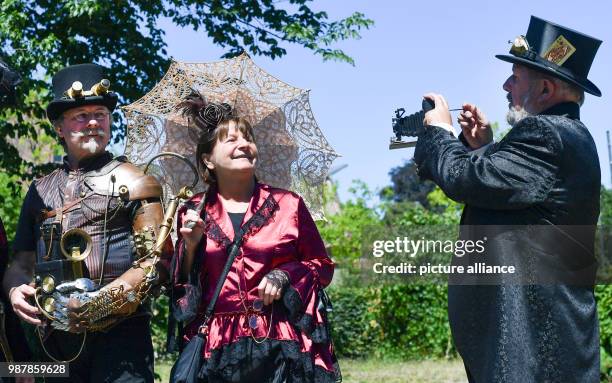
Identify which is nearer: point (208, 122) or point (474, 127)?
point (474, 127)

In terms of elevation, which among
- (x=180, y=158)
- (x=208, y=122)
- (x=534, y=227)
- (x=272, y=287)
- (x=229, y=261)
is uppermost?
(x=208, y=122)

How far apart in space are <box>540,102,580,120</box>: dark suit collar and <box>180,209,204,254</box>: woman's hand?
1559 mm

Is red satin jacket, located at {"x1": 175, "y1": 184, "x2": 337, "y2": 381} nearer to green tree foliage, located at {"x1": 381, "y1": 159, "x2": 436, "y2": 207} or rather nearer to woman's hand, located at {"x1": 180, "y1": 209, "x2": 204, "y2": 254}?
woman's hand, located at {"x1": 180, "y1": 209, "x2": 204, "y2": 254}

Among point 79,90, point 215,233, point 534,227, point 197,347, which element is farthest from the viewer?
point 79,90

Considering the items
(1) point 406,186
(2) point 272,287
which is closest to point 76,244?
(2) point 272,287

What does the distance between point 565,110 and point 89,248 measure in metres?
2.19

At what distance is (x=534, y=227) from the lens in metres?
3.32

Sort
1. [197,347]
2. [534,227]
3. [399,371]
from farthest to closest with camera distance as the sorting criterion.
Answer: [399,371], [197,347], [534,227]

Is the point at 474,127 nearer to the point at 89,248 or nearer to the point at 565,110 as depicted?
the point at 565,110

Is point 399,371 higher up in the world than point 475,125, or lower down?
lower down

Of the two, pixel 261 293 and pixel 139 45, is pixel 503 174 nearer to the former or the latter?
pixel 261 293

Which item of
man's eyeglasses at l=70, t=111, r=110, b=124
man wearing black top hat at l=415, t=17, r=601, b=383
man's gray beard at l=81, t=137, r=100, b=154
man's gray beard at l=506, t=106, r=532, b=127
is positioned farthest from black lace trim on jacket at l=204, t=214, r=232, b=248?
man's gray beard at l=506, t=106, r=532, b=127

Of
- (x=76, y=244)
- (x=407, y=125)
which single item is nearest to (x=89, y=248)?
(x=76, y=244)

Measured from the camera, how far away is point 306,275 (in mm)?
3883
